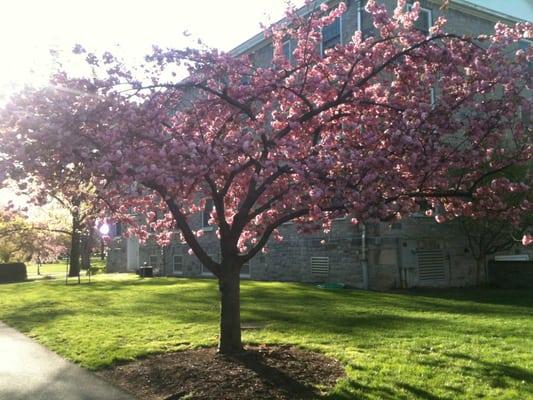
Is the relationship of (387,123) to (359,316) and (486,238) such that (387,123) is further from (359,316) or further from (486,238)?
(486,238)

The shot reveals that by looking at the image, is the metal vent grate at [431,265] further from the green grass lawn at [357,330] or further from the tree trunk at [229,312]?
the tree trunk at [229,312]

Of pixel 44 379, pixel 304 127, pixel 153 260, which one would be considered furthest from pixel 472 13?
pixel 153 260

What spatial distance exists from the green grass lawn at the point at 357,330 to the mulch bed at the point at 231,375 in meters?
0.34

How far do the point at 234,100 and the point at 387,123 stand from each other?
182 cm

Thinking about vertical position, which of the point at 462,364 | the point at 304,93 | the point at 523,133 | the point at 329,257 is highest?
the point at 304,93

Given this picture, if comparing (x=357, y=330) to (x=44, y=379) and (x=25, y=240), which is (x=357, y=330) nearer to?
(x=44, y=379)

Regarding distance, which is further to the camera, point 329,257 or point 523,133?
point 329,257

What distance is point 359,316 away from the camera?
11.1m

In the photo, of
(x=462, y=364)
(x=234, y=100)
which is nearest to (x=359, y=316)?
(x=462, y=364)

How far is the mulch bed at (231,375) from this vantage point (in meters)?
6.02

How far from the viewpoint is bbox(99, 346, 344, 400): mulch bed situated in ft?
19.7

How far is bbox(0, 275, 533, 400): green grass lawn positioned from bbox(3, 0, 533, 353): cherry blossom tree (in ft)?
5.74

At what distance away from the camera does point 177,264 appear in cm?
2884

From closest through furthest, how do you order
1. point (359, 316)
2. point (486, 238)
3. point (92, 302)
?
point (359, 316) → point (92, 302) → point (486, 238)
